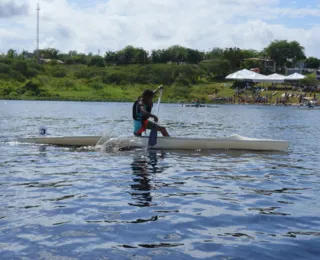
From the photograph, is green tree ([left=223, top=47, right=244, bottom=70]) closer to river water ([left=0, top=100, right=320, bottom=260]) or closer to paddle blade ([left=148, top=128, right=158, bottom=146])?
paddle blade ([left=148, top=128, right=158, bottom=146])

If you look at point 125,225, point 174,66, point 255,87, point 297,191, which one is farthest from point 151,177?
point 174,66

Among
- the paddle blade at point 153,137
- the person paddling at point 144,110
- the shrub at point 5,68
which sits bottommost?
the paddle blade at point 153,137

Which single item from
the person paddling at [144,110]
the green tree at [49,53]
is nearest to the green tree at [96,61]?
the green tree at [49,53]

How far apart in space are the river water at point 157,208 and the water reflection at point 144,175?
0.03 m

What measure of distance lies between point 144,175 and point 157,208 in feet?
13.0

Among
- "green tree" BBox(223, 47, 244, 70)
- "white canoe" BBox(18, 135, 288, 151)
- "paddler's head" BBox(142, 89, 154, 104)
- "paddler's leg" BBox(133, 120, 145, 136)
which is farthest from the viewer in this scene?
"green tree" BBox(223, 47, 244, 70)

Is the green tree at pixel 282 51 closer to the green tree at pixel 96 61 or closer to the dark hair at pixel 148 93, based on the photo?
the green tree at pixel 96 61

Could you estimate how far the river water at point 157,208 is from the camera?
8.06 meters

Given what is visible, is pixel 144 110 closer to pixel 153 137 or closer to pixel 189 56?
pixel 153 137

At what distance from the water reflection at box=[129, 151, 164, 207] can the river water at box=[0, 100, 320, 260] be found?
3cm

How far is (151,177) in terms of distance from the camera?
14.2 metres

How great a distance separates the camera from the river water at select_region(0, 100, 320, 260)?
8062 millimetres

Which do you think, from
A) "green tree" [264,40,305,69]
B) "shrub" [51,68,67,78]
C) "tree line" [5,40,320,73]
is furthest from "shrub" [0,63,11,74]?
"green tree" [264,40,305,69]

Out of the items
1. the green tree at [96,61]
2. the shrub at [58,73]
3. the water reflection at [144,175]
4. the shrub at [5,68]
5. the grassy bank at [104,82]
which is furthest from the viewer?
the green tree at [96,61]
